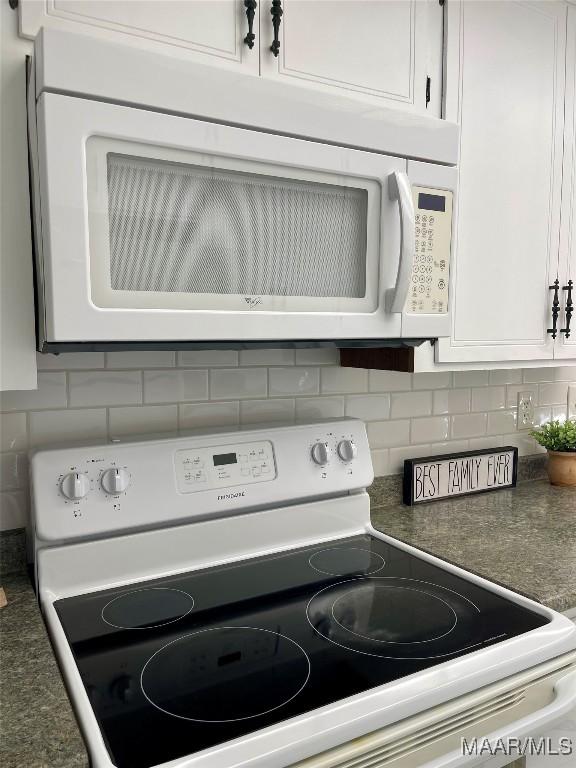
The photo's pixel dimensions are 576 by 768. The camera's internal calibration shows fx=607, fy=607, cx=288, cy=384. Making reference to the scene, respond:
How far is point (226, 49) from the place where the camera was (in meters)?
1.05

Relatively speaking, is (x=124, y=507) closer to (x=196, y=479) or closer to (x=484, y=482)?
(x=196, y=479)

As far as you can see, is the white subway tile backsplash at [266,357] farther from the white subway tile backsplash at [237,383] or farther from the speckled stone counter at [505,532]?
the speckled stone counter at [505,532]

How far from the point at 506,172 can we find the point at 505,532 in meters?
0.87

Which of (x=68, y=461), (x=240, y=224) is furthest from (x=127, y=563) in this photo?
(x=240, y=224)

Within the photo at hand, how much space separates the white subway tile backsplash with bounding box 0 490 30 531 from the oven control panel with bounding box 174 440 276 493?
0.32 meters

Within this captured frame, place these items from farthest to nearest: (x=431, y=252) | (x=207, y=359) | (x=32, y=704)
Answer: (x=207, y=359) → (x=431, y=252) → (x=32, y=704)

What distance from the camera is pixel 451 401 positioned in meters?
1.84

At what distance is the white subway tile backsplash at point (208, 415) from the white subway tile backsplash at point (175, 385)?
23 millimetres

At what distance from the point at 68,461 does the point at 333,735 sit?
0.68 meters

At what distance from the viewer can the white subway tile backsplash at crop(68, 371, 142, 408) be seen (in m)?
1.28

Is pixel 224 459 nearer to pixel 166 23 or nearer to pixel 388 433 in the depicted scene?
pixel 388 433

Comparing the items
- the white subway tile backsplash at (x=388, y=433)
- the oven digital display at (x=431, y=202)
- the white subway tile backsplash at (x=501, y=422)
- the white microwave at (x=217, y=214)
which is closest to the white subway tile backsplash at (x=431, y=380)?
the white subway tile backsplash at (x=388, y=433)

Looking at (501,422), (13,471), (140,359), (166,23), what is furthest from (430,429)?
(166,23)

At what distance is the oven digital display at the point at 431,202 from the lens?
3.85 feet
